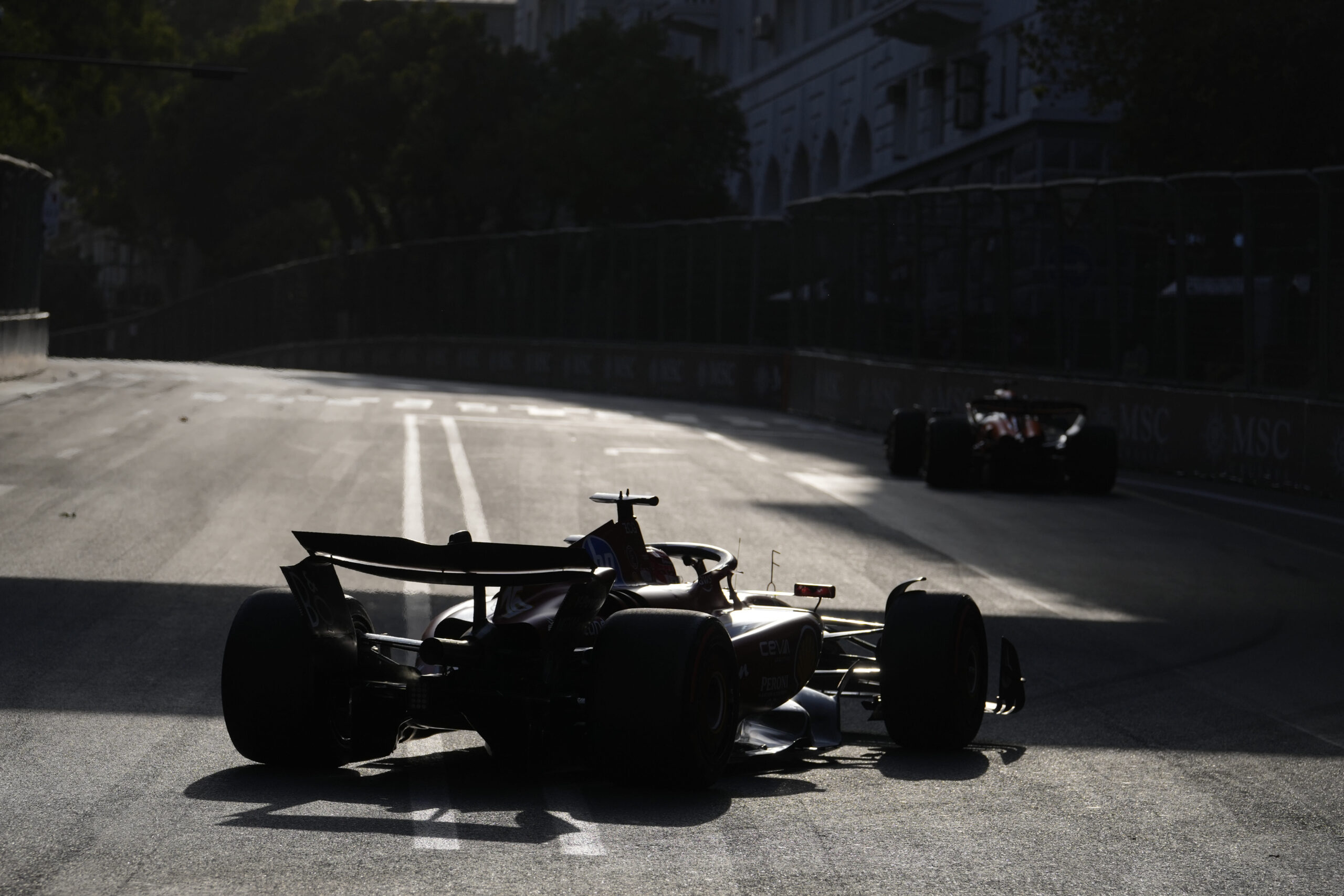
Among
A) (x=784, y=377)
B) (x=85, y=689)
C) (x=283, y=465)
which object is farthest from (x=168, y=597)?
(x=784, y=377)

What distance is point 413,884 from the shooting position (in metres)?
5.45

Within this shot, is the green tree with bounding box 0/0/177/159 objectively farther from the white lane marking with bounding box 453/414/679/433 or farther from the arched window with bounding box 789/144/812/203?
the white lane marking with bounding box 453/414/679/433

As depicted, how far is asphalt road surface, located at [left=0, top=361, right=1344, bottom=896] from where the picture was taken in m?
5.88

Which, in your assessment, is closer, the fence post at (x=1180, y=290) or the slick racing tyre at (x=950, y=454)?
the slick racing tyre at (x=950, y=454)

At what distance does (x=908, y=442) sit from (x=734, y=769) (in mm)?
14110

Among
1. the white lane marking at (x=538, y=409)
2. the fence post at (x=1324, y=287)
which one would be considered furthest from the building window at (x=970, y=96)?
the fence post at (x=1324, y=287)

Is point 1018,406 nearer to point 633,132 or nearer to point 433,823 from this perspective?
point 433,823

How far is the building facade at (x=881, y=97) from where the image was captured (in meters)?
41.3

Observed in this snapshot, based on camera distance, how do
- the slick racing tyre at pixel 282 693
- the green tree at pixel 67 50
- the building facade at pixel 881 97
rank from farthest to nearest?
the green tree at pixel 67 50, the building facade at pixel 881 97, the slick racing tyre at pixel 282 693

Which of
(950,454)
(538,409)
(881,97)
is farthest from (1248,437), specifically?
(881,97)

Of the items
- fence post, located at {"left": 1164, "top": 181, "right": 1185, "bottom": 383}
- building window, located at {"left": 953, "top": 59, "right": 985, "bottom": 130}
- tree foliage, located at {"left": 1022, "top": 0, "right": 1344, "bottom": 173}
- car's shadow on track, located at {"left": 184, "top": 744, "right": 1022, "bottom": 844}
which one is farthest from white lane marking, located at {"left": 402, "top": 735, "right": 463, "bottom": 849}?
building window, located at {"left": 953, "top": 59, "right": 985, "bottom": 130}

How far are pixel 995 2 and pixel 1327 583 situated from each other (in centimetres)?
3226

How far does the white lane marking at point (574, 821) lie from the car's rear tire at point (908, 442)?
14775mm

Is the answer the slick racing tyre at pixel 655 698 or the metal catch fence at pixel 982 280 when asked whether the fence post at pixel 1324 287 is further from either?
the slick racing tyre at pixel 655 698
